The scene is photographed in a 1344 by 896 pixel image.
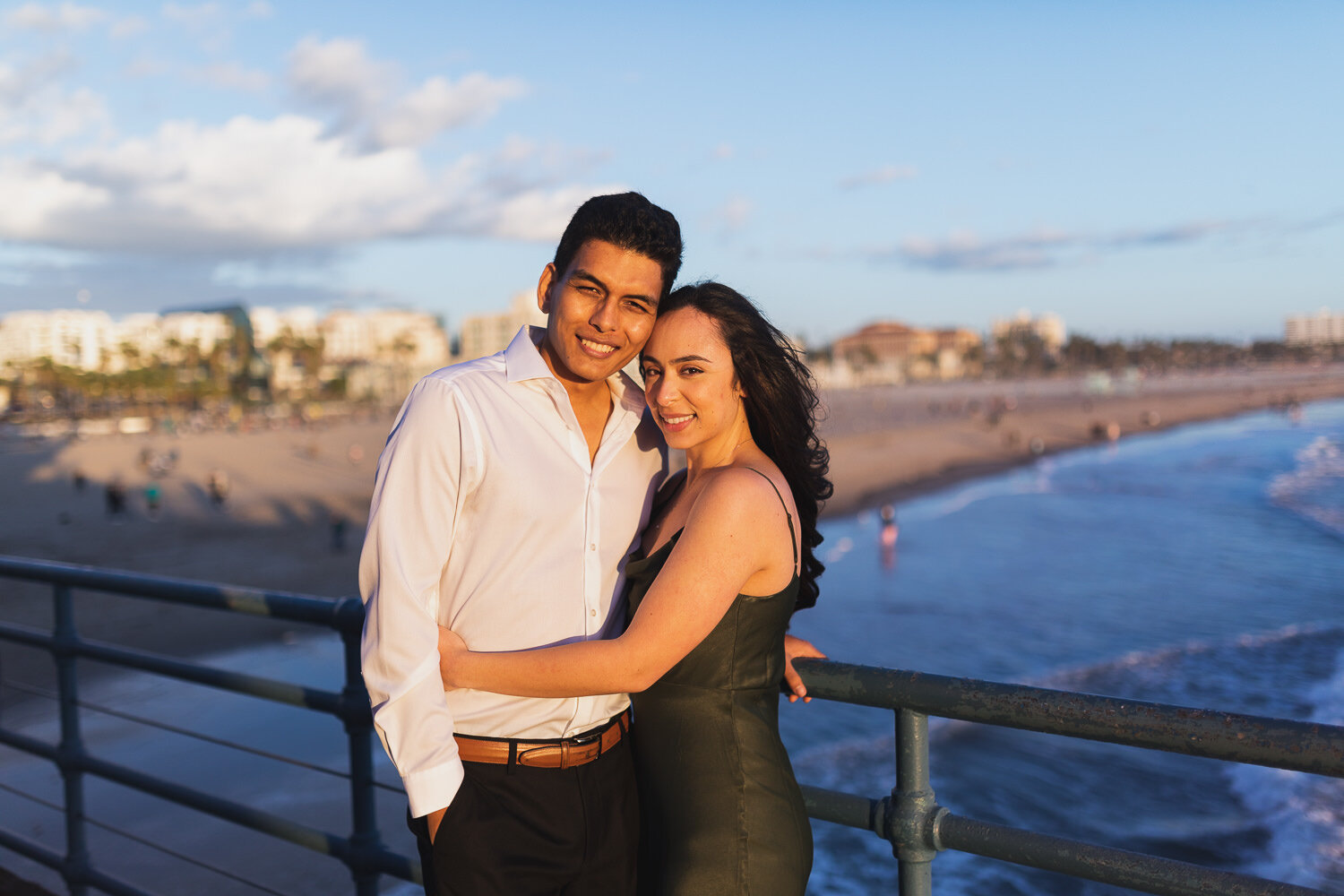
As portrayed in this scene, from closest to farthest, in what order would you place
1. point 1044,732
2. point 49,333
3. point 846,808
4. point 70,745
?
1. point 1044,732
2. point 846,808
3. point 70,745
4. point 49,333

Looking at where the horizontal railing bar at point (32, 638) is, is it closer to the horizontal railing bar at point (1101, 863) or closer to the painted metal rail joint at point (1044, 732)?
the painted metal rail joint at point (1044, 732)

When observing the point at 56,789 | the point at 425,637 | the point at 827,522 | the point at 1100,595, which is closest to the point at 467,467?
the point at 425,637

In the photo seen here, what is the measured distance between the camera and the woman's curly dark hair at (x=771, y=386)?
192 centimetres

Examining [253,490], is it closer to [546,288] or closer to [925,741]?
[546,288]

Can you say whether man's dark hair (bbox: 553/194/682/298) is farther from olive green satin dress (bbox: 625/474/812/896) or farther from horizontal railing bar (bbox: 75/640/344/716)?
horizontal railing bar (bbox: 75/640/344/716)

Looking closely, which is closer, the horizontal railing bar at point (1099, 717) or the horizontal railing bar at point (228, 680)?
the horizontal railing bar at point (1099, 717)

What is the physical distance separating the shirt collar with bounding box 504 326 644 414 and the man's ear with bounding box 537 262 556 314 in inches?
2.0

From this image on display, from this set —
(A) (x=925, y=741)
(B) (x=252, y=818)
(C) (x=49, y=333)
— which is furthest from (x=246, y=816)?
(C) (x=49, y=333)

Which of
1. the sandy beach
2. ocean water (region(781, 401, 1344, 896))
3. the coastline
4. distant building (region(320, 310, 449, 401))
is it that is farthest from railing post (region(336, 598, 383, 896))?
distant building (region(320, 310, 449, 401))

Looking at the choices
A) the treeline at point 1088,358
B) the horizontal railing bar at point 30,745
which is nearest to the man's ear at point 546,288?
the horizontal railing bar at point 30,745

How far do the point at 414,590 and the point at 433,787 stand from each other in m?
0.33

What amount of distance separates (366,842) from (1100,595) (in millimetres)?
16491

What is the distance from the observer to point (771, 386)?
6.37 ft

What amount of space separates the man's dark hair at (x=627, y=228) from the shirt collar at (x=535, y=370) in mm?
165
